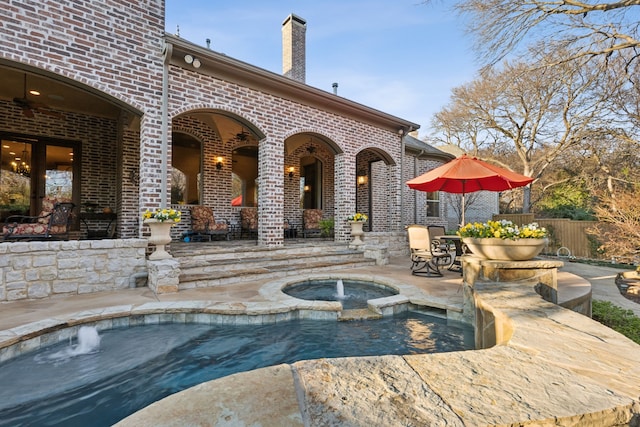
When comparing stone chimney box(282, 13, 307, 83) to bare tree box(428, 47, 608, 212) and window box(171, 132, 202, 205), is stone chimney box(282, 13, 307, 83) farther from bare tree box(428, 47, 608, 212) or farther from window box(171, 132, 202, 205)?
bare tree box(428, 47, 608, 212)

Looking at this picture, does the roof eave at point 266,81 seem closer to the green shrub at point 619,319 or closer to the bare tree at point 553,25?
the bare tree at point 553,25

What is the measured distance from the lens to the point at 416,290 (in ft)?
14.2

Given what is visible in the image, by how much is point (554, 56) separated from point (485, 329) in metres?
6.60

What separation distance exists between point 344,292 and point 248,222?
452 centimetres

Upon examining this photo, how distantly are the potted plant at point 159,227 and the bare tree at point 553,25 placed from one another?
6.23 metres

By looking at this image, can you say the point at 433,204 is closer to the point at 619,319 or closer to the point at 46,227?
the point at 619,319

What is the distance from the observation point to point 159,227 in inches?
178

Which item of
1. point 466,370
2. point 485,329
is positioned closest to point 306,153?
point 485,329

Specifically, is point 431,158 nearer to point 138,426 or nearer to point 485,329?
point 485,329

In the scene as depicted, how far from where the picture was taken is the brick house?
4.40m

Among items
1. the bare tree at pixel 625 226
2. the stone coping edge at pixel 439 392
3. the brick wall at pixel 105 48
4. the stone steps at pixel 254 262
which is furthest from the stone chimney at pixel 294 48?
the stone coping edge at pixel 439 392

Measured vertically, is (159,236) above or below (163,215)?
below

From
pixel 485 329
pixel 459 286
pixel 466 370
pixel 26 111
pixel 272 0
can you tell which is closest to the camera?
pixel 466 370

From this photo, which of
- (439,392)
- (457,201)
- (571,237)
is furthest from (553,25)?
(457,201)
